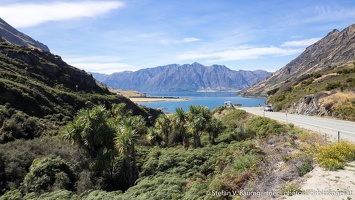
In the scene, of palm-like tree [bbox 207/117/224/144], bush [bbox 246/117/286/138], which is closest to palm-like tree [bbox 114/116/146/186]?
palm-like tree [bbox 207/117/224/144]

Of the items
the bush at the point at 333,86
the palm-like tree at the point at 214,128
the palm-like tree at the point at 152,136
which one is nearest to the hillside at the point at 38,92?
the palm-like tree at the point at 152,136

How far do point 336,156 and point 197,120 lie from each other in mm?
25817

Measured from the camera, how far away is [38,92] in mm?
64125

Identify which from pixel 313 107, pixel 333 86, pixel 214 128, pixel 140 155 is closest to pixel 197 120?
pixel 214 128

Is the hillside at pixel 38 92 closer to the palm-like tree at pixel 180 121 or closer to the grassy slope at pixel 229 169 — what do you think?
the grassy slope at pixel 229 169

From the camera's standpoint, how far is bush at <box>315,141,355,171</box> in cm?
1326

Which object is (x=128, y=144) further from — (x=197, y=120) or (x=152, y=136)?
(x=152, y=136)

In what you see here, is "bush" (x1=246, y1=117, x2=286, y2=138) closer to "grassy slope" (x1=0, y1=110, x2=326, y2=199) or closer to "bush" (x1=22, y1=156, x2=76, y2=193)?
"grassy slope" (x1=0, y1=110, x2=326, y2=199)

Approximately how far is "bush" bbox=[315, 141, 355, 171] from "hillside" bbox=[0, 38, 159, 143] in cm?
3762

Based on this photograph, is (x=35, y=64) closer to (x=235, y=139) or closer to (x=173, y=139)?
(x=173, y=139)

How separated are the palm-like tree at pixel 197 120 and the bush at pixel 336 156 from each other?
25.0 metres

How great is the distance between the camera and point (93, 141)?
31109mm

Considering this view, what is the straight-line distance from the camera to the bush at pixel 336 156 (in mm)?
13258

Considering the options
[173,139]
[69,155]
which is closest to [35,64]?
[173,139]
